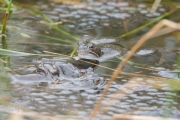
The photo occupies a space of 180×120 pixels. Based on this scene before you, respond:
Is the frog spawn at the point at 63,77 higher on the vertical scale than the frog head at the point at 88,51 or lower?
lower

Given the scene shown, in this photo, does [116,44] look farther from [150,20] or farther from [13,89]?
[13,89]

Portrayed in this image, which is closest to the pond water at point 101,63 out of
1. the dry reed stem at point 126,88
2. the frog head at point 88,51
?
the dry reed stem at point 126,88

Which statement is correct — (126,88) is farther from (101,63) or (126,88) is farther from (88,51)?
(88,51)

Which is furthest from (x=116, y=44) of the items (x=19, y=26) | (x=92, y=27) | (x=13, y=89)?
(x=13, y=89)

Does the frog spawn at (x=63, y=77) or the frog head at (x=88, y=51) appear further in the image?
the frog head at (x=88, y=51)

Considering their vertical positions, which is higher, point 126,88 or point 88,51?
point 88,51

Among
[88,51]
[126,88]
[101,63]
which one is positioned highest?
[88,51]

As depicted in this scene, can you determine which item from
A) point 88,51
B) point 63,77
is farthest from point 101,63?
point 63,77

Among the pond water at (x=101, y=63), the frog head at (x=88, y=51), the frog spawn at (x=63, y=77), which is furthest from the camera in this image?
the frog head at (x=88, y=51)

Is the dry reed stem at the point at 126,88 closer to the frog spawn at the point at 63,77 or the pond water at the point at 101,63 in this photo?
the pond water at the point at 101,63
